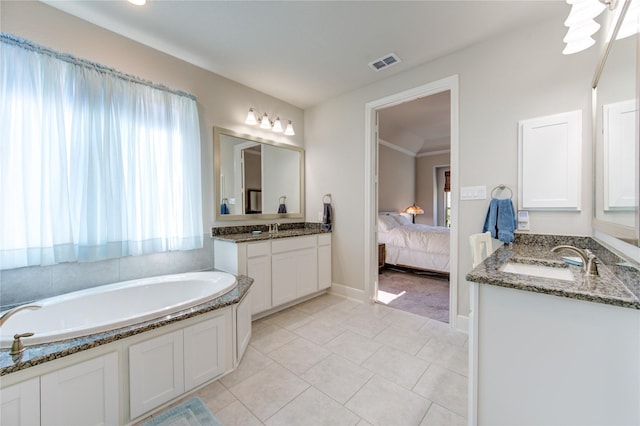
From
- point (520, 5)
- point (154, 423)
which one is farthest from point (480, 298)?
point (520, 5)

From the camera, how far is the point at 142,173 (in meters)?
2.17

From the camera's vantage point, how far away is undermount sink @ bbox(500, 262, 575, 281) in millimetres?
1372

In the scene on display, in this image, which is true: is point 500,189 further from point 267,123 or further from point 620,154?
point 267,123

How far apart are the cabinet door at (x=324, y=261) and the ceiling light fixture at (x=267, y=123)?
4.92ft

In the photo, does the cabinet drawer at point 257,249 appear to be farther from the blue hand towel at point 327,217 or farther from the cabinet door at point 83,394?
the cabinet door at point 83,394

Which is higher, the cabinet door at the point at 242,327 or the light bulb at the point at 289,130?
the light bulb at the point at 289,130

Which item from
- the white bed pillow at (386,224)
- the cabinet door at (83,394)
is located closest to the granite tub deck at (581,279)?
the cabinet door at (83,394)

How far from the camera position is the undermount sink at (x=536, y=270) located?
1.37 metres

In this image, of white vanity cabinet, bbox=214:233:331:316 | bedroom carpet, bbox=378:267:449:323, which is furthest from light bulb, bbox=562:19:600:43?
white vanity cabinet, bbox=214:233:331:316

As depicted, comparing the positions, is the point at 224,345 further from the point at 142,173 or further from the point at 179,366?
Answer: the point at 142,173

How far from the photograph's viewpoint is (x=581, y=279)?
110 centimetres

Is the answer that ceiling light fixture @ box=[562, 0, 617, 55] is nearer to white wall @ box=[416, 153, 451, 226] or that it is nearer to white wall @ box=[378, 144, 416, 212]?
white wall @ box=[378, 144, 416, 212]

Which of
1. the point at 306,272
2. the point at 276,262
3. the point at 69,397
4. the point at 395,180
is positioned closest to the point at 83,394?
the point at 69,397

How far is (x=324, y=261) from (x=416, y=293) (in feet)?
4.46
